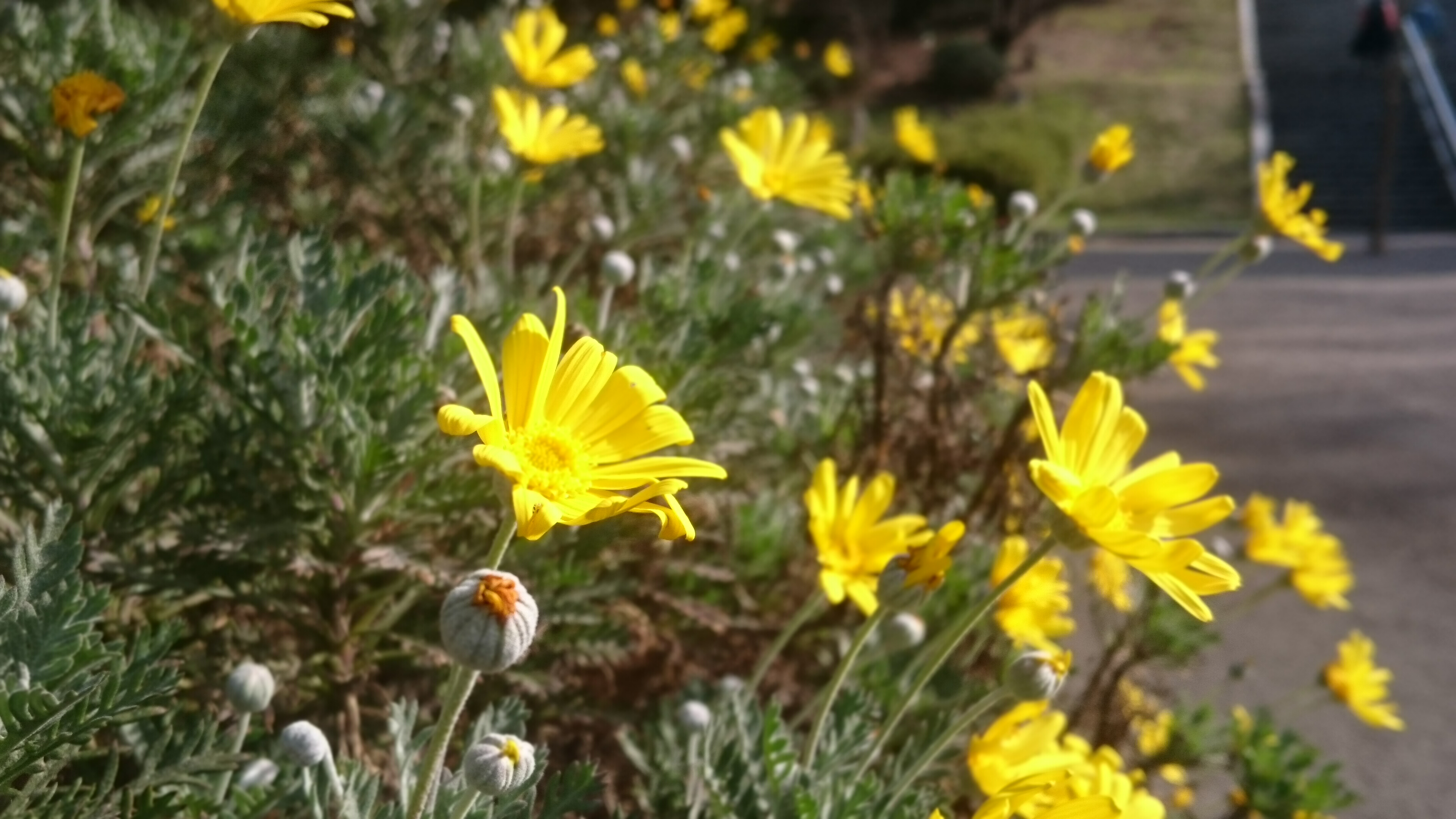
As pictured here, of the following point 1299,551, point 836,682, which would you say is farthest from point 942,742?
point 1299,551

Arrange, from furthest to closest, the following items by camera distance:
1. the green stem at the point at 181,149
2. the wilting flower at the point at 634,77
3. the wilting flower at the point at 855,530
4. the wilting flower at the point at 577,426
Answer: the wilting flower at the point at 634,77, the wilting flower at the point at 855,530, the green stem at the point at 181,149, the wilting flower at the point at 577,426

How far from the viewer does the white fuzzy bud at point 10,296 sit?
1203 millimetres

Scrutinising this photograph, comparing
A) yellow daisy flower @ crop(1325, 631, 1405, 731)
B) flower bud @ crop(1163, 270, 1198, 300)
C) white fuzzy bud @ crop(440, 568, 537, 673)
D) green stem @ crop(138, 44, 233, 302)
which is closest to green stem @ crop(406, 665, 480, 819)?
white fuzzy bud @ crop(440, 568, 537, 673)

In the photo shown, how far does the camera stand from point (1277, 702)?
329 centimetres

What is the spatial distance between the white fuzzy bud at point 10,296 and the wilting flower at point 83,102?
0.20 meters

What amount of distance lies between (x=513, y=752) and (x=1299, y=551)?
2467 mm

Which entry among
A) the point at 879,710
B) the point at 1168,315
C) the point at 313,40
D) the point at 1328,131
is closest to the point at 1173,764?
the point at 1168,315

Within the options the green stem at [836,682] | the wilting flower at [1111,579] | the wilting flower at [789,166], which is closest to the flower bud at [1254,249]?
the wilting flower at [1111,579]

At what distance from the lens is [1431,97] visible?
14.6 meters

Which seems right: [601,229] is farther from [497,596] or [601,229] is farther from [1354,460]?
[1354,460]

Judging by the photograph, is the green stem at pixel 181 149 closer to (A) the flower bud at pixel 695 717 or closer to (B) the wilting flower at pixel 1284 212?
(A) the flower bud at pixel 695 717

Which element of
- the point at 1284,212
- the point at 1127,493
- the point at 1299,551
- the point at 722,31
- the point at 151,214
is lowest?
the point at 1299,551

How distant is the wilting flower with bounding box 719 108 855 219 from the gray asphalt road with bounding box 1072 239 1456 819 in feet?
6.80

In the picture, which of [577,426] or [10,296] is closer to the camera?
[577,426]
